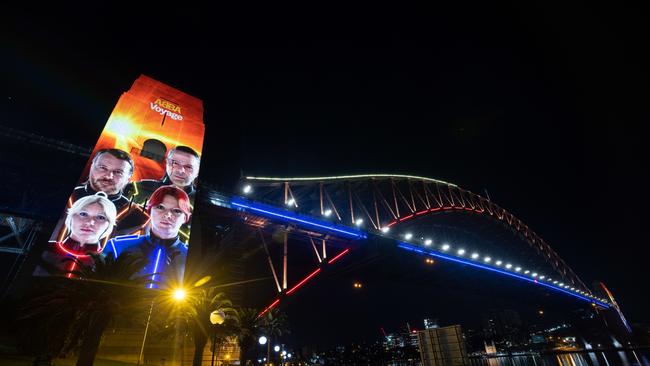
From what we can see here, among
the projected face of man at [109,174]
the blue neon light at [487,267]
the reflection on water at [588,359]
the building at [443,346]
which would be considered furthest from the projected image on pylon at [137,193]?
Answer: the blue neon light at [487,267]

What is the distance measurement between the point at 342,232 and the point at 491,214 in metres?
64.0

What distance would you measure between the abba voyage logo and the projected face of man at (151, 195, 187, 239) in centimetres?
983

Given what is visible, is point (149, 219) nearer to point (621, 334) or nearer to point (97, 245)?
point (97, 245)

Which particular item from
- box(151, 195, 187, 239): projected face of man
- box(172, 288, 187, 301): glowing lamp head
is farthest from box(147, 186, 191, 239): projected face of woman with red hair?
box(172, 288, 187, 301): glowing lamp head

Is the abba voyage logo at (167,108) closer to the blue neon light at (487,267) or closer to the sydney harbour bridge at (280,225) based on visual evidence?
the sydney harbour bridge at (280,225)

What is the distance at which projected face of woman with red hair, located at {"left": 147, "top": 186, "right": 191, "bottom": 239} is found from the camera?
22.3 metres

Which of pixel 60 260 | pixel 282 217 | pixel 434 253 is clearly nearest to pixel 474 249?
pixel 434 253

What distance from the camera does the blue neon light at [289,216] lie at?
24688 mm

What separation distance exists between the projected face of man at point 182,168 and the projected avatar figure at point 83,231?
17.0ft

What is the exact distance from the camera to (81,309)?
540 inches

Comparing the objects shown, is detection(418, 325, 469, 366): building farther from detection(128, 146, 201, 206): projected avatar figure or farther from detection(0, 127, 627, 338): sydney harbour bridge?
detection(128, 146, 201, 206): projected avatar figure

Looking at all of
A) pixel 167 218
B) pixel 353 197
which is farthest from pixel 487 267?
pixel 167 218

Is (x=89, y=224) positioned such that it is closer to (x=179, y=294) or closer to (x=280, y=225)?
(x=179, y=294)

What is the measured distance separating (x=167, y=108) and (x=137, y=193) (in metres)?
10.5
